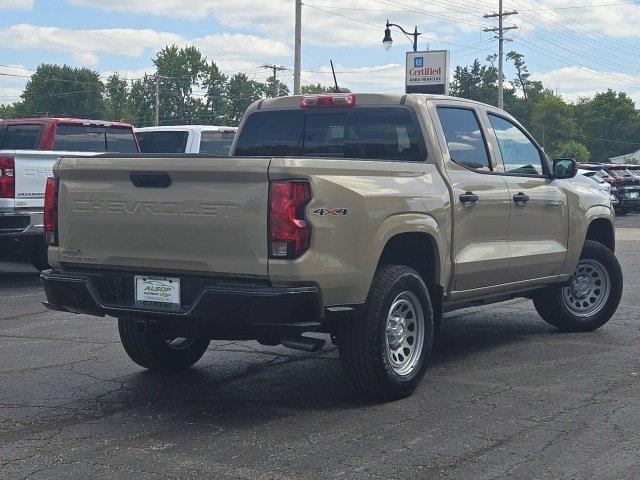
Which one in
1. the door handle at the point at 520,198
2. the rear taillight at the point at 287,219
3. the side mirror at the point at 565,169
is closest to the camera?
the rear taillight at the point at 287,219

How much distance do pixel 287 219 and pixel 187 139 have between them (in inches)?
423

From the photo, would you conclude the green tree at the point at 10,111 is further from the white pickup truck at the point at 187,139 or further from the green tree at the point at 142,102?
the white pickup truck at the point at 187,139

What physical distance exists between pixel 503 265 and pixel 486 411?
1740 millimetres

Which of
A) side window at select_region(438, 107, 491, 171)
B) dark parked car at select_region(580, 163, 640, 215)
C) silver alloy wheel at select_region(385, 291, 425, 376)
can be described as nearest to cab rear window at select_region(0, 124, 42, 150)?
side window at select_region(438, 107, 491, 171)

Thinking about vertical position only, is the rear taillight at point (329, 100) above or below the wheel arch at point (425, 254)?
above

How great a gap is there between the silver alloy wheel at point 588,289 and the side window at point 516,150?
127 centimetres

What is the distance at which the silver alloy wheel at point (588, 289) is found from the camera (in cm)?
878

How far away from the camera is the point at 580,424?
5.51 meters

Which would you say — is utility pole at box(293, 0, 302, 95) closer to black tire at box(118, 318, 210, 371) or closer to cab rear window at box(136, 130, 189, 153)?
cab rear window at box(136, 130, 189, 153)

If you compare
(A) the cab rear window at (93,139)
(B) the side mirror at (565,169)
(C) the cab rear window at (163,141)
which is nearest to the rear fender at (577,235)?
(B) the side mirror at (565,169)

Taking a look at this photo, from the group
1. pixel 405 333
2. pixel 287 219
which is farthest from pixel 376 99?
pixel 287 219

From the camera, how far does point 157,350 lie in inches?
269

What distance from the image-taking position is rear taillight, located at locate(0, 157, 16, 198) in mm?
11383

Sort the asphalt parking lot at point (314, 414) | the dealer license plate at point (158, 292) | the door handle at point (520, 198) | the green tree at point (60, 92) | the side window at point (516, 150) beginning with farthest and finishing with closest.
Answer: the green tree at point (60, 92) → the side window at point (516, 150) → the door handle at point (520, 198) → the dealer license plate at point (158, 292) → the asphalt parking lot at point (314, 414)
